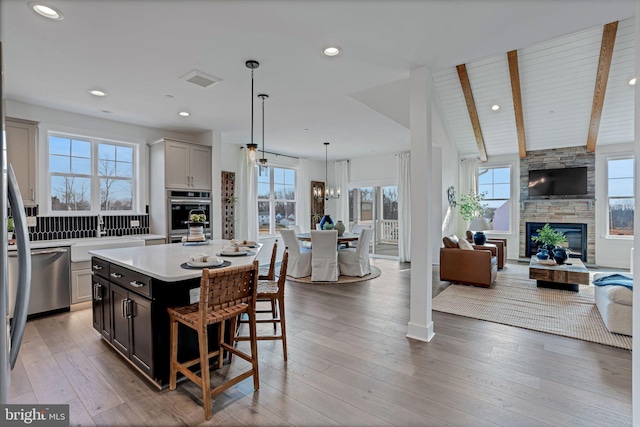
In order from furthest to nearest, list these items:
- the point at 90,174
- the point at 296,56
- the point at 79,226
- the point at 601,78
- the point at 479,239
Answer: the point at 479,239, the point at 601,78, the point at 90,174, the point at 79,226, the point at 296,56

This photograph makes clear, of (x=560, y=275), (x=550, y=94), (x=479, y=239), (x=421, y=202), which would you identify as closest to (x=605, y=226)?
(x=479, y=239)

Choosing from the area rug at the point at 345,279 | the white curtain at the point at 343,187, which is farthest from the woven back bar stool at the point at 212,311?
the white curtain at the point at 343,187

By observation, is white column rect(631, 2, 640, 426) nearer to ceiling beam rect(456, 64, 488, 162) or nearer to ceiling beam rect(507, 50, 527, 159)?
ceiling beam rect(507, 50, 527, 159)

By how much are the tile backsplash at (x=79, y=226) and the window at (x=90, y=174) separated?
0.14 m

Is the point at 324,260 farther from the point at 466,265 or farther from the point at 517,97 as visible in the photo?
the point at 517,97

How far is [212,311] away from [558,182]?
319 inches

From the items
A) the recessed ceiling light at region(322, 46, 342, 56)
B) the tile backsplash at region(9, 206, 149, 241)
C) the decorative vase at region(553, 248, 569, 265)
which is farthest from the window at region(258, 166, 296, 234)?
the decorative vase at region(553, 248, 569, 265)

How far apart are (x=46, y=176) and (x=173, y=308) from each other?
356 centimetres

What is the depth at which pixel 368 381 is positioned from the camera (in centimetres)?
234

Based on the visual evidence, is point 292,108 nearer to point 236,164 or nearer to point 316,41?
point 316,41

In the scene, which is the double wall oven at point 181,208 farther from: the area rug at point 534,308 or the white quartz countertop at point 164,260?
the area rug at point 534,308

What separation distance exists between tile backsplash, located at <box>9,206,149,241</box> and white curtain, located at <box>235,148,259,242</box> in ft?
6.41

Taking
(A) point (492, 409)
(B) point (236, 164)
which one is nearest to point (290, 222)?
(B) point (236, 164)

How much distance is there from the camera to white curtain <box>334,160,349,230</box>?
29.5 ft
